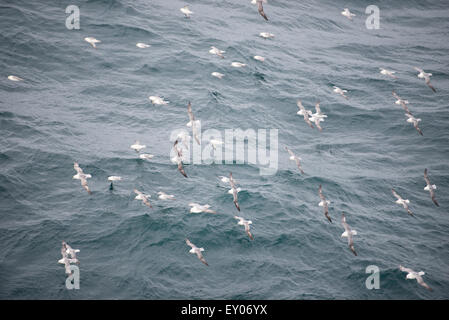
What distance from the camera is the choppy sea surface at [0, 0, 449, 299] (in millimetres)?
22781

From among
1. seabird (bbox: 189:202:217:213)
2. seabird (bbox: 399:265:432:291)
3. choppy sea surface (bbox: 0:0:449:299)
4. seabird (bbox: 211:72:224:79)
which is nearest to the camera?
seabird (bbox: 399:265:432:291)

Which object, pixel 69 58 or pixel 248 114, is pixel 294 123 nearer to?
pixel 248 114

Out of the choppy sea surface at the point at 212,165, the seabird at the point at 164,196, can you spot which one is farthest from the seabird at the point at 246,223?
the seabird at the point at 164,196

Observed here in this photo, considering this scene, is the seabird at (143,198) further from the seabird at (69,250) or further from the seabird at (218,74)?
the seabird at (218,74)

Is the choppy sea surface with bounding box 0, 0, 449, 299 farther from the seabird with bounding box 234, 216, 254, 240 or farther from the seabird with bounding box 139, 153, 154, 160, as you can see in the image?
the seabird with bounding box 139, 153, 154, 160

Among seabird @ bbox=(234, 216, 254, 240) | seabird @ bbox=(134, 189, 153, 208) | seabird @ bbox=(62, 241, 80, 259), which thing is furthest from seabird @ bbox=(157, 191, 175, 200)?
seabird @ bbox=(62, 241, 80, 259)

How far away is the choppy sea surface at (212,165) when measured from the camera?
2278 cm

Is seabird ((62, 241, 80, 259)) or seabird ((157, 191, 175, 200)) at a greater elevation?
seabird ((157, 191, 175, 200))

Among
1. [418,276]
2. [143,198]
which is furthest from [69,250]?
[418,276]

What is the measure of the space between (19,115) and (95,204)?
10016mm

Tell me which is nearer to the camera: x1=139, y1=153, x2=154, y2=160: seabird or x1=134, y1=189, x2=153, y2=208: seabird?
x1=134, y1=189, x2=153, y2=208: seabird

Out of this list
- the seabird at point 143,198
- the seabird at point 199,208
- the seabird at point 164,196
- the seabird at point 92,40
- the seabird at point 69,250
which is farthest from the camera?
the seabird at point 92,40

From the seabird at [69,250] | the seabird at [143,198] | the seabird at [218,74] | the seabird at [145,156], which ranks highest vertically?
the seabird at [218,74]
